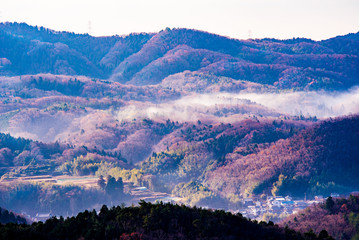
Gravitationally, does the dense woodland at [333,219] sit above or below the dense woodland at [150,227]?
above

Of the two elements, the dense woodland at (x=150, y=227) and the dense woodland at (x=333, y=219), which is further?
the dense woodland at (x=333, y=219)

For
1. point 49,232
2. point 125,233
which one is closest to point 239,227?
Answer: point 125,233

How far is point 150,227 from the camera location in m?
100

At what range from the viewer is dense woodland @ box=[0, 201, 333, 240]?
3749 inches

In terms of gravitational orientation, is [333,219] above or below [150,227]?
above

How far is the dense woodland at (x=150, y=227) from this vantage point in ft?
312

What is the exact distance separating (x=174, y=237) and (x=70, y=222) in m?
13.3

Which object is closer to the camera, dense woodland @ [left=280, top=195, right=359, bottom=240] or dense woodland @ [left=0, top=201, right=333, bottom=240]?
dense woodland @ [left=0, top=201, right=333, bottom=240]

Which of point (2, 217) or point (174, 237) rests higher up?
point (2, 217)

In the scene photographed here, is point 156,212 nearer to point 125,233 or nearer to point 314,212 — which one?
point 125,233

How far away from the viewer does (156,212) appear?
4070 inches

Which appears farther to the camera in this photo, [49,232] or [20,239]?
[49,232]

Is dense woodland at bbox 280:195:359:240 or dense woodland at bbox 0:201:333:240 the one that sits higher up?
dense woodland at bbox 280:195:359:240

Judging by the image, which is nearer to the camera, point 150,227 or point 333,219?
point 150,227
